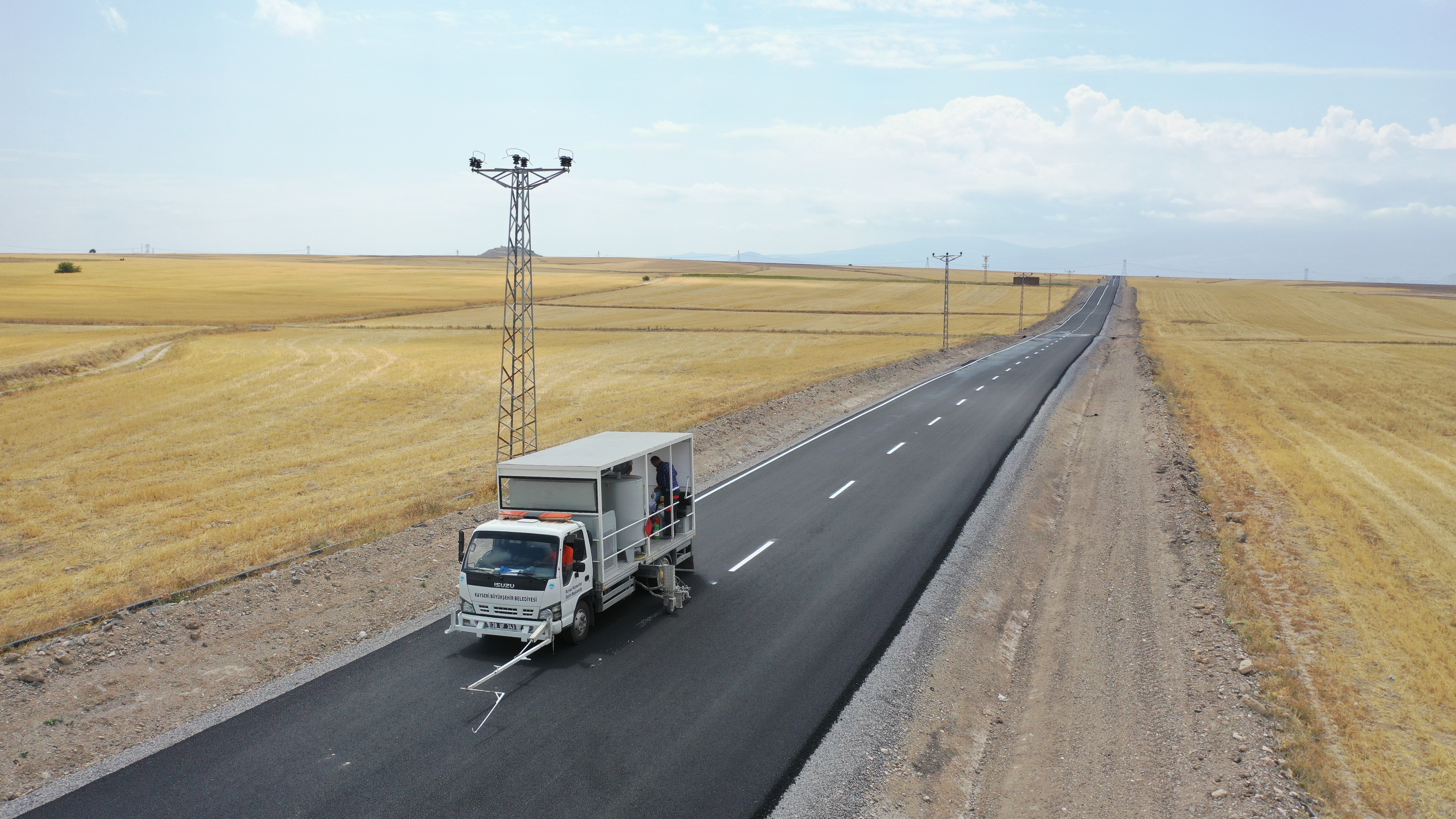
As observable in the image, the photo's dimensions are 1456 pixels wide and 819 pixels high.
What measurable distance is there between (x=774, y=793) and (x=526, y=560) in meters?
5.05

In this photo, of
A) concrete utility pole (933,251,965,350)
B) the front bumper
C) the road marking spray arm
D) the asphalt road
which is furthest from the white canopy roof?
concrete utility pole (933,251,965,350)

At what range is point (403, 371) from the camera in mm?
48156

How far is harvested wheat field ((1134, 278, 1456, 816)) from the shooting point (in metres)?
9.88

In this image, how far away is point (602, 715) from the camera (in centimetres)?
1098

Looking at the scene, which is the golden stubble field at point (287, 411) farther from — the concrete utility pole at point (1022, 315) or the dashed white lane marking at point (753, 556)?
the dashed white lane marking at point (753, 556)

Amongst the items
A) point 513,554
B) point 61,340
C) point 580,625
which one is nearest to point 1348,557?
point 580,625

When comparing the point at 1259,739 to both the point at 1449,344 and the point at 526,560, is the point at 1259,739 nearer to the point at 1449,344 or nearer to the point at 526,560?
the point at 526,560

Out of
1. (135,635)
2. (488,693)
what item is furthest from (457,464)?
(488,693)

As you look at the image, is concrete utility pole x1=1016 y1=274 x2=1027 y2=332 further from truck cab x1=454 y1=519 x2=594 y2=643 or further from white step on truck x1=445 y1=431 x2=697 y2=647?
truck cab x1=454 y1=519 x2=594 y2=643

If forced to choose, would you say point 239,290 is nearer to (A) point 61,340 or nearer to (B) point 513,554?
(A) point 61,340

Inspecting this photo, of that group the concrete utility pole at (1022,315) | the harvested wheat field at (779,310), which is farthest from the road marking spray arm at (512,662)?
the concrete utility pole at (1022,315)

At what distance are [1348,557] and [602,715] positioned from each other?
14.1 m

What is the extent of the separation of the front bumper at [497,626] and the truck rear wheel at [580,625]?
Answer: 0.81ft

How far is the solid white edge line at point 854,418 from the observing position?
23328 mm
